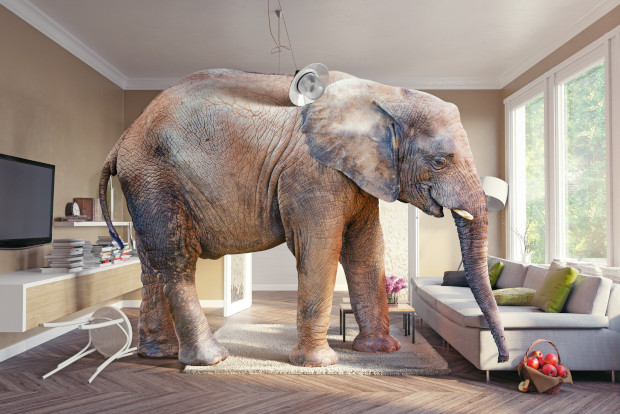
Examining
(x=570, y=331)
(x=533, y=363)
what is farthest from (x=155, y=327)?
(x=570, y=331)

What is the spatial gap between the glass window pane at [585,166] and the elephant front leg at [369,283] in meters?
2.49

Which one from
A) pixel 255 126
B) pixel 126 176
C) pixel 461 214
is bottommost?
pixel 461 214

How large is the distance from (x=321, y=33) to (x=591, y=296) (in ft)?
12.1

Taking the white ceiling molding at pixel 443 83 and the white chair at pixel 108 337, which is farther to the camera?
the white ceiling molding at pixel 443 83

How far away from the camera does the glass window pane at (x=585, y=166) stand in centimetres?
511

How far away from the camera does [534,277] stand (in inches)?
171

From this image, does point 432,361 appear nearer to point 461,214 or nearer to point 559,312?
point 559,312

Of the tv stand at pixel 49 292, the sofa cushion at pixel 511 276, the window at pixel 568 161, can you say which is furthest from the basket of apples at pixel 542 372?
the tv stand at pixel 49 292

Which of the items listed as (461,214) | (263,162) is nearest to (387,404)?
(461,214)

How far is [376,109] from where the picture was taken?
335 centimetres

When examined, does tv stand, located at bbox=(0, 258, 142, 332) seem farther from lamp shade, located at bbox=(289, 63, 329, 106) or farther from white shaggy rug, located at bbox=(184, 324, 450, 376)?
lamp shade, located at bbox=(289, 63, 329, 106)

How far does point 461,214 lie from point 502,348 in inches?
30.0

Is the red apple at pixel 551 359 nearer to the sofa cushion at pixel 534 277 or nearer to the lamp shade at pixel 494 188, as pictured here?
the sofa cushion at pixel 534 277

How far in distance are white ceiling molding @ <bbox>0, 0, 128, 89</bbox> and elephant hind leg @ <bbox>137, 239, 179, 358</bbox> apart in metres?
2.64
